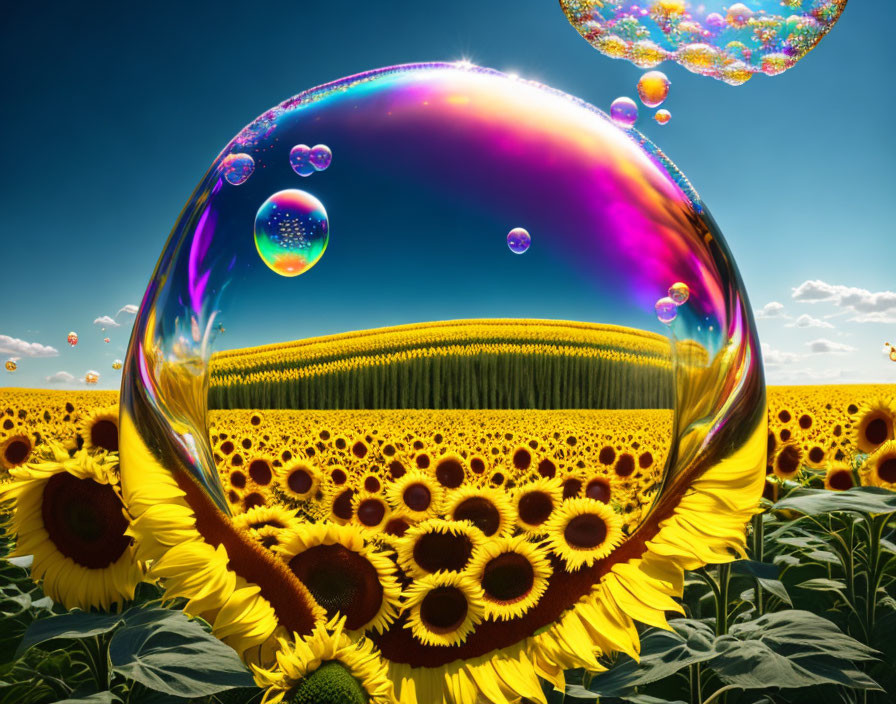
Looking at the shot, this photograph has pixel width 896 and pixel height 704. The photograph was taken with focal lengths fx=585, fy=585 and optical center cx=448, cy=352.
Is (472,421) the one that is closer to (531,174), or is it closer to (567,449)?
(567,449)

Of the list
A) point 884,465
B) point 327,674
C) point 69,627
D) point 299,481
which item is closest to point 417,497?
point 299,481

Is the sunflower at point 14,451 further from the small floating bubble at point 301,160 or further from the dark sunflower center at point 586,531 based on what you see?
the dark sunflower center at point 586,531

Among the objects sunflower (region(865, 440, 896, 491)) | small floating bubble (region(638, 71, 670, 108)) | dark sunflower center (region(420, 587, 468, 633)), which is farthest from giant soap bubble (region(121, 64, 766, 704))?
sunflower (region(865, 440, 896, 491))

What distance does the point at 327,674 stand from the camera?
434 millimetres

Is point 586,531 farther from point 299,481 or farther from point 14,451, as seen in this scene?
point 14,451

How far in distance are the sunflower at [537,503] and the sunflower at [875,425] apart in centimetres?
235

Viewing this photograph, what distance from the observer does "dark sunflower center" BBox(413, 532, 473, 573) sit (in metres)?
0.67

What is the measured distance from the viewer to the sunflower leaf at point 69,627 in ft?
2.56

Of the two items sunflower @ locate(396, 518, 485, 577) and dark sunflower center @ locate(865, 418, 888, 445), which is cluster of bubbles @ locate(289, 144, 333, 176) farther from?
dark sunflower center @ locate(865, 418, 888, 445)

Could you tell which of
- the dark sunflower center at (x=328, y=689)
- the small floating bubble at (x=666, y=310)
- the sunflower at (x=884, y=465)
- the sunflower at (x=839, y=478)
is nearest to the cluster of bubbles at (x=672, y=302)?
the small floating bubble at (x=666, y=310)

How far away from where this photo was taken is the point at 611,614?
1.97ft

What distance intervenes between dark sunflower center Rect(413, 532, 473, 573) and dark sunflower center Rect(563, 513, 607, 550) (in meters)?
0.13

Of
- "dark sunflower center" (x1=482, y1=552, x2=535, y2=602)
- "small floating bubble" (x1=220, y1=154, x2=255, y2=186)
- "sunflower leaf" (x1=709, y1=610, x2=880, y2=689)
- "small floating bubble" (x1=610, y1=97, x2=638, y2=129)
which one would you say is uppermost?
"small floating bubble" (x1=610, y1=97, x2=638, y2=129)

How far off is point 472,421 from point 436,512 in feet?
1.45
